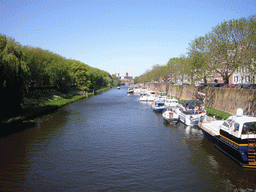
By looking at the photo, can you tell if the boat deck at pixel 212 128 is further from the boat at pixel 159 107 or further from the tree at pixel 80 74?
the tree at pixel 80 74

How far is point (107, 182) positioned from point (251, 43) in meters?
32.9

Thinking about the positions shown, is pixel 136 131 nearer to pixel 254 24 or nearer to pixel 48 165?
pixel 48 165

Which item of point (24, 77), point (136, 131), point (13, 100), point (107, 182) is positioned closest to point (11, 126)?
point (13, 100)

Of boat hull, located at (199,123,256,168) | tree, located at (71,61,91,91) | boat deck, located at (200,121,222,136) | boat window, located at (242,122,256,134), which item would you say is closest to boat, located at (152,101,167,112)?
boat deck, located at (200,121,222,136)

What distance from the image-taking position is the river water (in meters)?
14.3

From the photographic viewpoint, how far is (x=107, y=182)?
47.7 ft

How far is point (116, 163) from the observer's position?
1762 centimetres

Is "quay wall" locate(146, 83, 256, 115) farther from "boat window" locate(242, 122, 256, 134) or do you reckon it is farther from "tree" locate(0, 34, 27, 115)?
"tree" locate(0, 34, 27, 115)

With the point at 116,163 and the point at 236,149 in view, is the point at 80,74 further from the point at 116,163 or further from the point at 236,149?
the point at 236,149

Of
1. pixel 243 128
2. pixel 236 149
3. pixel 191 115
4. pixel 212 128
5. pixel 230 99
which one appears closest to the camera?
pixel 236 149

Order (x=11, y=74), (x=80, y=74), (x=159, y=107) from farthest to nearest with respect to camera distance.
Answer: (x=80, y=74), (x=159, y=107), (x=11, y=74)

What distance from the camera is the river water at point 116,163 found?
14297 mm

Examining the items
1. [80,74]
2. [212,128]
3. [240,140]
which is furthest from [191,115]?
[80,74]

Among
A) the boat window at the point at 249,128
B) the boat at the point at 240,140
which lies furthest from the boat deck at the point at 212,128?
the boat window at the point at 249,128
